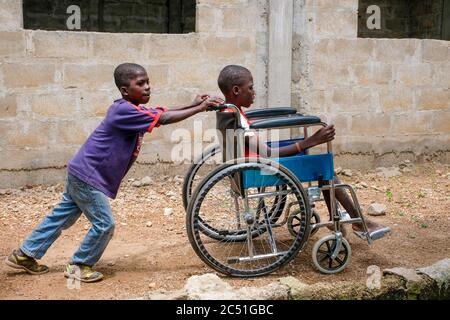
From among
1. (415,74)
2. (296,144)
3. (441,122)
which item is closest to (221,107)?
(296,144)

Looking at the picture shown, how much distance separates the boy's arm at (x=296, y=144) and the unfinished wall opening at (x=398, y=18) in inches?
279

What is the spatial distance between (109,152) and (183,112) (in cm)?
48

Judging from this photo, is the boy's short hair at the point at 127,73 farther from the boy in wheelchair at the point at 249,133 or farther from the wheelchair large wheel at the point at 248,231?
the wheelchair large wheel at the point at 248,231

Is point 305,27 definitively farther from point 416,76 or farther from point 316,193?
point 316,193

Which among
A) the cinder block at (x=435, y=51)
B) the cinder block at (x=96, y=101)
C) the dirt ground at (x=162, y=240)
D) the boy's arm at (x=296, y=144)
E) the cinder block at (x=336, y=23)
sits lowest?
the dirt ground at (x=162, y=240)

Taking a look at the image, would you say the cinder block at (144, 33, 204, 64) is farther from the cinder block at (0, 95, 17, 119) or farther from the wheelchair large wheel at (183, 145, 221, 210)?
the wheelchair large wheel at (183, 145, 221, 210)

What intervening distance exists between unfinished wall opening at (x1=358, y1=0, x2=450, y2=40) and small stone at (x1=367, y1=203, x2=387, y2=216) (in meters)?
5.73

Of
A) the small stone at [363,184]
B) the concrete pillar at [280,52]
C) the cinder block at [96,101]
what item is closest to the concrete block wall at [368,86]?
the concrete pillar at [280,52]

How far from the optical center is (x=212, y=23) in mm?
5426

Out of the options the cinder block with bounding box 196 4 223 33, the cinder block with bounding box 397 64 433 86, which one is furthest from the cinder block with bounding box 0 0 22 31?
the cinder block with bounding box 397 64 433 86

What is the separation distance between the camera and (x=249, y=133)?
3.31m

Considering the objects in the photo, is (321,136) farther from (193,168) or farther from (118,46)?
(118,46)

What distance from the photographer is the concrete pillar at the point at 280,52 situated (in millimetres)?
5586

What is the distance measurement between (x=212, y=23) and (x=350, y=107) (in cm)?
166
